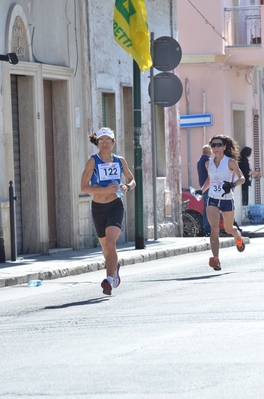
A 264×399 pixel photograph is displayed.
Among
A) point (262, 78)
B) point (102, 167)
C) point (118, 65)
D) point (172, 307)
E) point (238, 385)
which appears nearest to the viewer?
point (238, 385)

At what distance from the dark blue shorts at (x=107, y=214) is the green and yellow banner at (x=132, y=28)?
7507 millimetres

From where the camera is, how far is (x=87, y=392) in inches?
293

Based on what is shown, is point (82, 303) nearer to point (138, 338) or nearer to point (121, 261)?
point (138, 338)

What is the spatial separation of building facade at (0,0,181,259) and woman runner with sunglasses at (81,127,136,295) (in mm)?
4699

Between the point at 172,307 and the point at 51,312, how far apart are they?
1.20 m

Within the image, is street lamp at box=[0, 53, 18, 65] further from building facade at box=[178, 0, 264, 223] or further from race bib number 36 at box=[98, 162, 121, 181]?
building facade at box=[178, 0, 264, 223]

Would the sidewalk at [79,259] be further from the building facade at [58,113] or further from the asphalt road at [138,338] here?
the asphalt road at [138,338]

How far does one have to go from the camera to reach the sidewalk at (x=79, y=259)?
55.6 ft

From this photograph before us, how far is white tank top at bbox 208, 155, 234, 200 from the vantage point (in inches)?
687

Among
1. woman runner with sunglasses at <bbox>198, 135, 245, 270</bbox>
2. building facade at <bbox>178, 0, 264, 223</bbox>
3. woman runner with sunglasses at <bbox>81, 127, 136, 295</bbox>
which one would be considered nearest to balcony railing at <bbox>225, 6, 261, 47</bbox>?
building facade at <bbox>178, 0, 264, 223</bbox>

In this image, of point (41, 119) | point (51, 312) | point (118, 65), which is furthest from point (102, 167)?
point (118, 65)

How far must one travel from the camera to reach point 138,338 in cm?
988

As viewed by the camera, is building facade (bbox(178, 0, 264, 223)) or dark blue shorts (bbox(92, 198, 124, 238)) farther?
building facade (bbox(178, 0, 264, 223))

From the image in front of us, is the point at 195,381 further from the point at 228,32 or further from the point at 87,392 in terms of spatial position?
the point at 228,32
